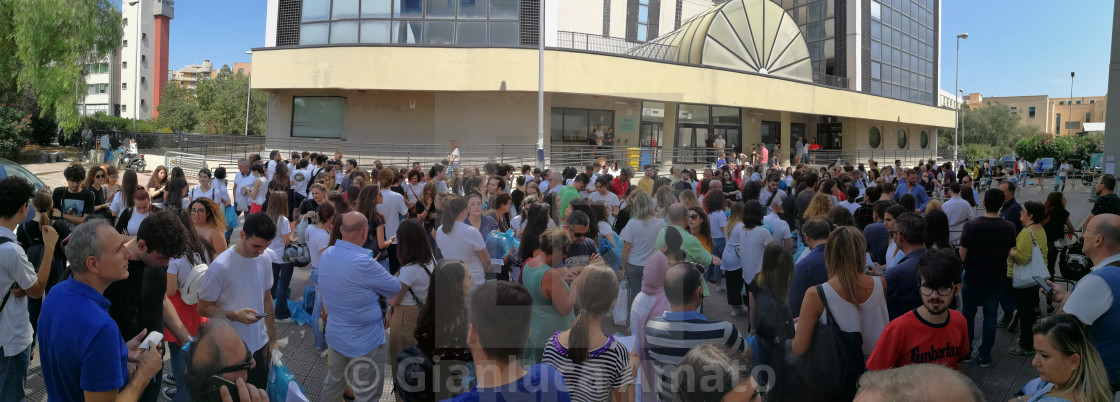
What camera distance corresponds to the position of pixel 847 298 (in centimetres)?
388

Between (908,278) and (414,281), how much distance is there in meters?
3.54

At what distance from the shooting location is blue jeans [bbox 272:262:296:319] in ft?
24.0

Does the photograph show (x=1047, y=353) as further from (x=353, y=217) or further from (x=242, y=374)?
(x=353, y=217)

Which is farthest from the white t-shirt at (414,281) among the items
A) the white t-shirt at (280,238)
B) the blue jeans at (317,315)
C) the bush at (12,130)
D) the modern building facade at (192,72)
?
the modern building facade at (192,72)

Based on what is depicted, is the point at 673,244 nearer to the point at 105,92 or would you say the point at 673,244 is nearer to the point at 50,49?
the point at 50,49

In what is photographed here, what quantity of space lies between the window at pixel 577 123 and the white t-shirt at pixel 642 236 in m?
20.6

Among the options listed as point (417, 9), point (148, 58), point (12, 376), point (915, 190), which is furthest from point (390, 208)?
point (148, 58)

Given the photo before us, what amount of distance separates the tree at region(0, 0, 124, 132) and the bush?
1440 millimetres

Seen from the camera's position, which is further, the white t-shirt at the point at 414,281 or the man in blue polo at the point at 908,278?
the man in blue polo at the point at 908,278

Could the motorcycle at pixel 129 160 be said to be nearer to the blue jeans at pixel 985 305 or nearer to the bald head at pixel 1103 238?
the blue jeans at pixel 985 305

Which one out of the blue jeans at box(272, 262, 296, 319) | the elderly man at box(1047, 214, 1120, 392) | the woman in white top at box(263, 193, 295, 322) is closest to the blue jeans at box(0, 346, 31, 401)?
the woman in white top at box(263, 193, 295, 322)

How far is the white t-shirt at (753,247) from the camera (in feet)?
22.5

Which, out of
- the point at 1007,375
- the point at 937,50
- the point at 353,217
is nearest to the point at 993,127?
the point at 937,50

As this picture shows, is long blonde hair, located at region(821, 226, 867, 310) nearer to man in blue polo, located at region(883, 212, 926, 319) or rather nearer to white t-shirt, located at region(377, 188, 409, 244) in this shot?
man in blue polo, located at region(883, 212, 926, 319)
